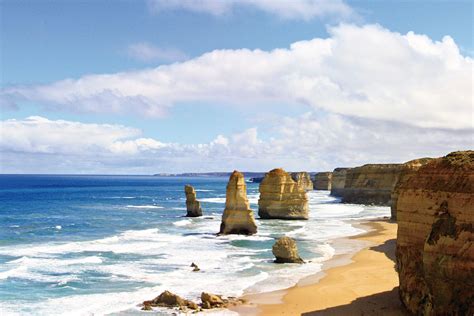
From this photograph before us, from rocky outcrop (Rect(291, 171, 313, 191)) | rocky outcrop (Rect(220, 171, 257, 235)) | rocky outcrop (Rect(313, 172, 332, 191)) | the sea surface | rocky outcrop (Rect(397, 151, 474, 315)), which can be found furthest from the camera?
rocky outcrop (Rect(313, 172, 332, 191))

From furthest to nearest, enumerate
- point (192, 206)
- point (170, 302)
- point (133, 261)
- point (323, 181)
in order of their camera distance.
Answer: point (323, 181)
point (192, 206)
point (133, 261)
point (170, 302)

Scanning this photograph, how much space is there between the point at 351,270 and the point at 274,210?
34.4 m

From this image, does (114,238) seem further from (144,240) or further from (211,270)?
(211,270)

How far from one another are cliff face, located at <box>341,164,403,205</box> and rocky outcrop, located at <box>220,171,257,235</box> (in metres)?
47.8

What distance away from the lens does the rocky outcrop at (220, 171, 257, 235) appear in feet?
171

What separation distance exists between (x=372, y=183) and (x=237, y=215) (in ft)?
186

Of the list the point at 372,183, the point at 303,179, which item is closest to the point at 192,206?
the point at 372,183

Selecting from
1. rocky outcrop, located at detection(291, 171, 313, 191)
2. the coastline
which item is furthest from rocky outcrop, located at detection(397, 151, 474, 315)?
rocky outcrop, located at detection(291, 171, 313, 191)

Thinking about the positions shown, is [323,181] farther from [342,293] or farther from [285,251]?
[342,293]

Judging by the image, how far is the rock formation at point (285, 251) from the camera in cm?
3656

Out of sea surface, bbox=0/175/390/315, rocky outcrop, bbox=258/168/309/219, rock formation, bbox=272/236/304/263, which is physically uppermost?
rocky outcrop, bbox=258/168/309/219

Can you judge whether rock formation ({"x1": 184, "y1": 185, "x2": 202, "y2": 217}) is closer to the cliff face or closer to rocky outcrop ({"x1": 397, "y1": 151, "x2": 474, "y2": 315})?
the cliff face

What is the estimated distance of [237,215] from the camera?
53.0 m

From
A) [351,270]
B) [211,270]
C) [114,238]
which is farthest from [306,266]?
[114,238]
